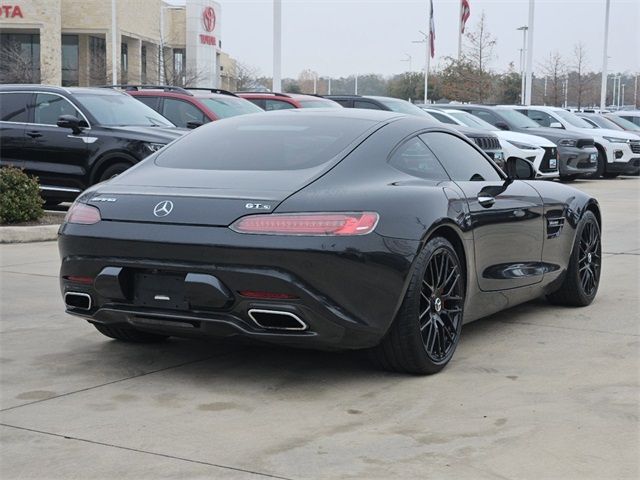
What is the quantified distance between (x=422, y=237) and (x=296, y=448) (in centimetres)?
145

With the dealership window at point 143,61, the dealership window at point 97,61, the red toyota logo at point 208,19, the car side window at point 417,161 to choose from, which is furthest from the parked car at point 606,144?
the red toyota logo at point 208,19

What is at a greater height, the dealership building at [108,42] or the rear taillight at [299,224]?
the dealership building at [108,42]

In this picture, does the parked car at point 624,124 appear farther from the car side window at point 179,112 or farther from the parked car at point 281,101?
the car side window at point 179,112

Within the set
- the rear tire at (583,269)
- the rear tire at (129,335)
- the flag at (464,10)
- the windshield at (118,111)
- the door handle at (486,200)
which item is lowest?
the rear tire at (129,335)

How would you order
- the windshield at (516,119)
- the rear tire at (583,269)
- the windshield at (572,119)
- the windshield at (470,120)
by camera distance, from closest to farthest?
1. the rear tire at (583,269)
2. the windshield at (470,120)
3. the windshield at (516,119)
4. the windshield at (572,119)

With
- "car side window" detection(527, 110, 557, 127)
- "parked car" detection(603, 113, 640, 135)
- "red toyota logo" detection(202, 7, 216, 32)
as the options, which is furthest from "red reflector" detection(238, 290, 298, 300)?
"red toyota logo" detection(202, 7, 216, 32)

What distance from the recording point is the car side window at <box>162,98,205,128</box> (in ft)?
48.6

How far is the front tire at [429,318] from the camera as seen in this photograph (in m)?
5.06

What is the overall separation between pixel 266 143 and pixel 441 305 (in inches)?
50.4

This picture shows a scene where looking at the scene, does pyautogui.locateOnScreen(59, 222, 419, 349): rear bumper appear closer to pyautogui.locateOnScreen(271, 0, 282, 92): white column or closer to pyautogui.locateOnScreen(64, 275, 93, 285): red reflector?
pyautogui.locateOnScreen(64, 275, 93, 285): red reflector

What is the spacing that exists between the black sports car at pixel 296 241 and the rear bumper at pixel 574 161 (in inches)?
644

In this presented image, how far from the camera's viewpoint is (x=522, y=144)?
20.5 m

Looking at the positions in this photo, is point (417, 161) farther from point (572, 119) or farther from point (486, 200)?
point (572, 119)

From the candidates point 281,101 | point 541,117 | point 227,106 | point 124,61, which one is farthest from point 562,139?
point 124,61
